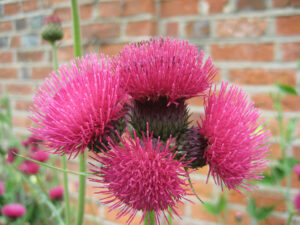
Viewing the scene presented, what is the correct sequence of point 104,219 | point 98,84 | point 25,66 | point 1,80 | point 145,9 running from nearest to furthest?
point 98,84
point 145,9
point 104,219
point 25,66
point 1,80

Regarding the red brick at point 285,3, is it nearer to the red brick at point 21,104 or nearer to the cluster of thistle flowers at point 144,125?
the cluster of thistle flowers at point 144,125

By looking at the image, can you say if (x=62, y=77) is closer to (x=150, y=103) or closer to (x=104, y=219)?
(x=150, y=103)

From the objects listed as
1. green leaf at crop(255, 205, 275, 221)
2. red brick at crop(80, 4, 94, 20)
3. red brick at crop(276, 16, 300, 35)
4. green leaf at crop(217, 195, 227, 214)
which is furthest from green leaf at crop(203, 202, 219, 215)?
red brick at crop(80, 4, 94, 20)

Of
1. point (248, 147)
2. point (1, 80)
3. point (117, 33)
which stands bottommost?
point (248, 147)

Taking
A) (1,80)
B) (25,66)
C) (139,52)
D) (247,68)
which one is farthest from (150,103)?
(1,80)

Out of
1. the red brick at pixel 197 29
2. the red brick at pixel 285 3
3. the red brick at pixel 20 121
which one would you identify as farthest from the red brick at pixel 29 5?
the red brick at pixel 285 3

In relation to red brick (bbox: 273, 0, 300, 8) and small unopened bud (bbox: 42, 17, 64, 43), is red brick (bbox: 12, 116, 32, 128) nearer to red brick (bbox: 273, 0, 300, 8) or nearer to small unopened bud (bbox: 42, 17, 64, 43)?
small unopened bud (bbox: 42, 17, 64, 43)
